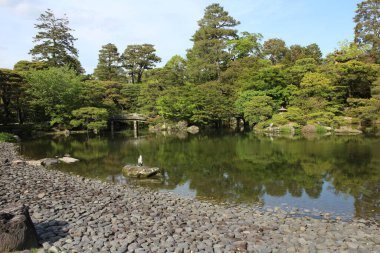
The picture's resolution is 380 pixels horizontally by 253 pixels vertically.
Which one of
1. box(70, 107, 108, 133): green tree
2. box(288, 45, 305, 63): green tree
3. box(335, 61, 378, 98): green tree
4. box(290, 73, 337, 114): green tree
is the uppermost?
box(288, 45, 305, 63): green tree

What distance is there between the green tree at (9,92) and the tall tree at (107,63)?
1629 centimetres

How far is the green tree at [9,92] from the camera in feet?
95.1

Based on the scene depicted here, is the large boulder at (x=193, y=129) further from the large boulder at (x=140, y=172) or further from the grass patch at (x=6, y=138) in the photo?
the large boulder at (x=140, y=172)

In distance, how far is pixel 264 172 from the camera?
13133 millimetres

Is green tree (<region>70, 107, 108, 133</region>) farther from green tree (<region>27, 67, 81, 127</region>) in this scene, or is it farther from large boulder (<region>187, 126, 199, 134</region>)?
large boulder (<region>187, 126, 199, 134</region>)

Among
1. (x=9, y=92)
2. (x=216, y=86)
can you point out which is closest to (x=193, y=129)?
(x=216, y=86)

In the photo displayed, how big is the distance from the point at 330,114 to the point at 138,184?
82.2ft

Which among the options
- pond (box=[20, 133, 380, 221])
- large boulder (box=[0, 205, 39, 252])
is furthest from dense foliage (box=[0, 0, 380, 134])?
large boulder (box=[0, 205, 39, 252])

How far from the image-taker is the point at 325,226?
666cm

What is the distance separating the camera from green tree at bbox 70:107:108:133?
3134 centimetres

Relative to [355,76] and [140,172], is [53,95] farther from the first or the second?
[355,76]

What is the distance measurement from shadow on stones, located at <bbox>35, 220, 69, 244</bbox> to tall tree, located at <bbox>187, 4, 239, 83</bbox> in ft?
117

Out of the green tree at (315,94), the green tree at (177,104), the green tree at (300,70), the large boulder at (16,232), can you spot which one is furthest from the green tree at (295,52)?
the large boulder at (16,232)

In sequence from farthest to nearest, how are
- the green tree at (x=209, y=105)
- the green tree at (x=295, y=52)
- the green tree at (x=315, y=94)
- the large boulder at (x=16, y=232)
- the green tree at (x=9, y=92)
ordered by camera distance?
the green tree at (x=295, y=52) → the green tree at (x=209, y=105) → the green tree at (x=315, y=94) → the green tree at (x=9, y=92) → the large boulder at (x=16, y=232)
